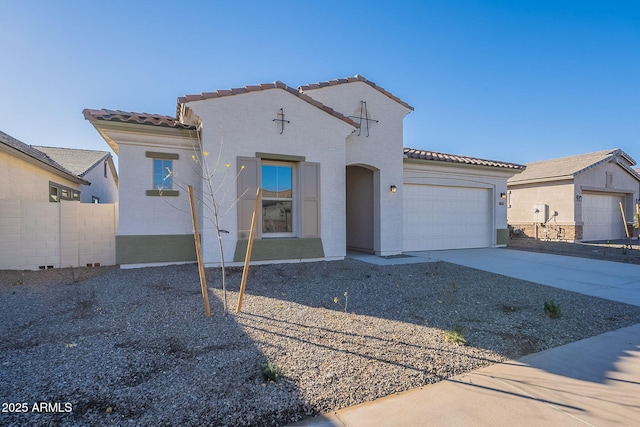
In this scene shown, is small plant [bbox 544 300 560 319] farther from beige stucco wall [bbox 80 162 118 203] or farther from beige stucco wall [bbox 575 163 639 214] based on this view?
beige stucco wall [bbox 80 162 118 203]

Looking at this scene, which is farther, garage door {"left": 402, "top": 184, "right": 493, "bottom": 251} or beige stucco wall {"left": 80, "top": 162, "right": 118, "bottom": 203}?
beige stucco wall {"left": 80, "top": 162, "right": 118, "bottom": 203}

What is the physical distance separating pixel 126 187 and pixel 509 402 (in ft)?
29.3

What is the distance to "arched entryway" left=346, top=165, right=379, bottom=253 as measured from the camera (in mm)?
11102

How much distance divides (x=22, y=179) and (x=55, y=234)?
4058 mm

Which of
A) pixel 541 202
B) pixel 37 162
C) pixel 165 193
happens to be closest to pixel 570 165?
pixel 541 202

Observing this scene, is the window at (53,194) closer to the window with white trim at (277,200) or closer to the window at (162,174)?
the window at (162,174)

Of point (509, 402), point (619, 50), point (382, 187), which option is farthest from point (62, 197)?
point (619, 50)

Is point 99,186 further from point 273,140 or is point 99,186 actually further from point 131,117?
point 273,140

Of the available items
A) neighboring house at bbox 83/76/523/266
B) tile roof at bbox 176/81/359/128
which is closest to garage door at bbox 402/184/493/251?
neighboring house at bbox 83/76/523/266

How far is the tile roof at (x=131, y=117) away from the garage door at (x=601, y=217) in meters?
20.9

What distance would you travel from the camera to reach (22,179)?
1052 cm

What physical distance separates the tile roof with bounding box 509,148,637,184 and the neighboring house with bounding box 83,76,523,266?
1236cm

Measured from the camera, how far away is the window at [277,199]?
8.81 m

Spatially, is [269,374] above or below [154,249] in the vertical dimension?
below
